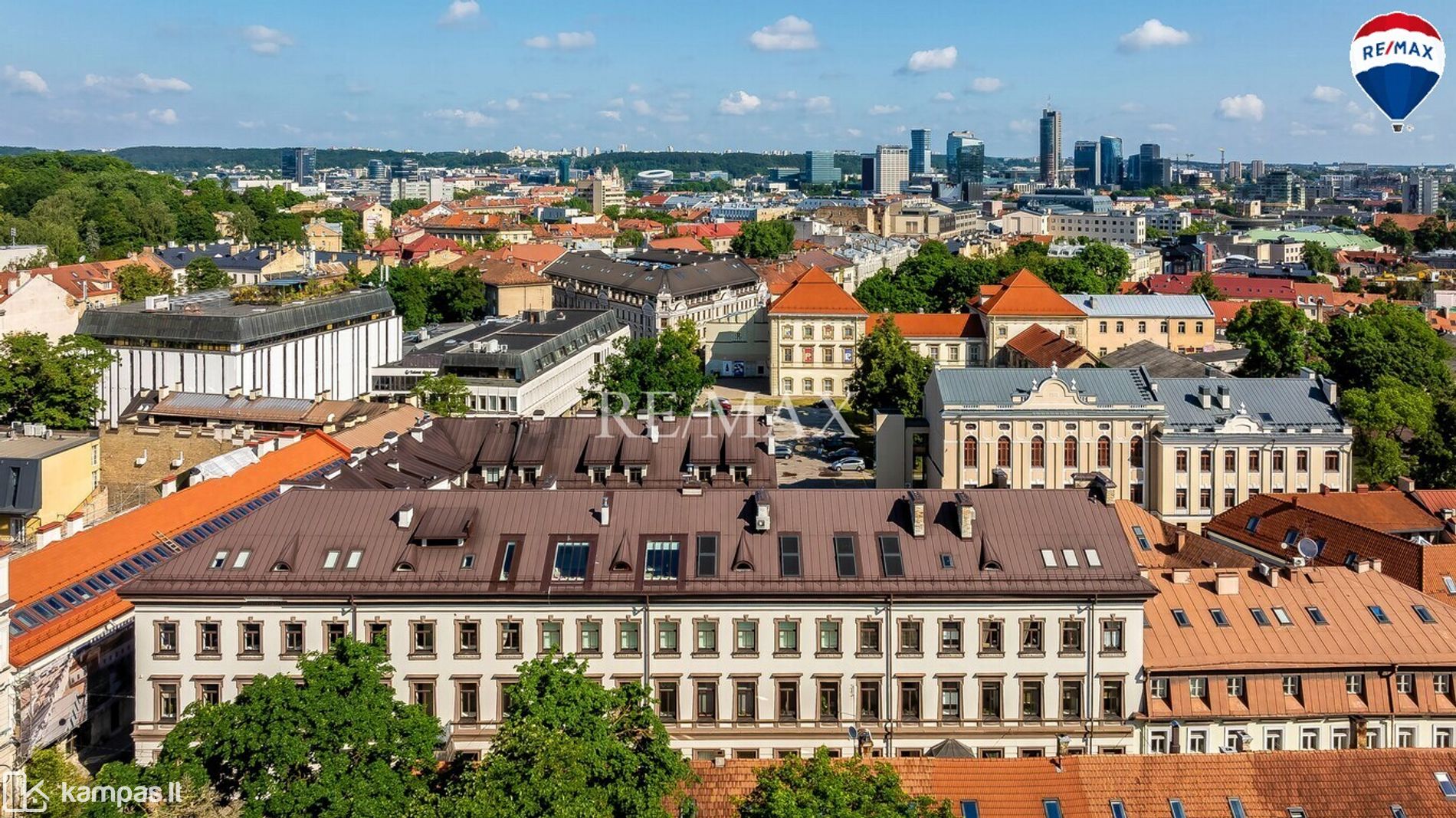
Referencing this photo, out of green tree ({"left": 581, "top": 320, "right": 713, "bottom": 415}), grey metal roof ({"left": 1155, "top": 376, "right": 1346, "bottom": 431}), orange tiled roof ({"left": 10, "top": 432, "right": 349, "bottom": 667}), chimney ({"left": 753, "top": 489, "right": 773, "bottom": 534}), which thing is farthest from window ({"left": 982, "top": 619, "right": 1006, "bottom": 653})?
green tree ({"left": 581, "top": 320, "right": 713, "bottom": 415})

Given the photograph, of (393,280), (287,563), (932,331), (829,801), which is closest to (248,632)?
(287,563)

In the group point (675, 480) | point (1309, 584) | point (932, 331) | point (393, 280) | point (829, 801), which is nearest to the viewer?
point (829, 801)

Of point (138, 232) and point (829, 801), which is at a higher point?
point (138, 232)

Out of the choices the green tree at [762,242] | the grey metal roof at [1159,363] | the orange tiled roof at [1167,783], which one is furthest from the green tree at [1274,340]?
the green tree at [762,242]

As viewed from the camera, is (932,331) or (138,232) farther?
(138,232)

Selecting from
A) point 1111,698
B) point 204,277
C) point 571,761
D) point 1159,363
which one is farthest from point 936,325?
point 571,761

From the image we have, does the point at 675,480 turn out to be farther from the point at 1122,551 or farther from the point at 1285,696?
the point at 1285,696

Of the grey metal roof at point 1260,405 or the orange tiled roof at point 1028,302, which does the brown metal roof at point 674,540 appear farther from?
the orange tiled roof at point 1028,302

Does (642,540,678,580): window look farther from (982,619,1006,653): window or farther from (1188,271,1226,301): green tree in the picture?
(1188,271,1226,301): green tree
